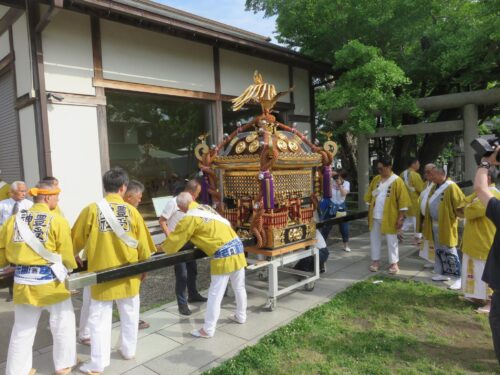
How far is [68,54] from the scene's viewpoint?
5.86 metres

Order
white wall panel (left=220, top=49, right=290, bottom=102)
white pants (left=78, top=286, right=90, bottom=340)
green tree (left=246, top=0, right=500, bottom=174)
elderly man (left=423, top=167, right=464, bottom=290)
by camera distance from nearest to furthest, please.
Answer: white pants (left=78, top=286, right=90, bottom=340) → elderly man (left=423, top=167, right=464, bottom=290) → green tree (left=246, top=0, right=500, bottom=174) → white wall panel (left=220, top=49, right=290, bottom=102)

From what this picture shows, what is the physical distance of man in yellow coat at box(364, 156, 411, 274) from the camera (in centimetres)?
568

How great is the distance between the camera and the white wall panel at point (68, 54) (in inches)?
224

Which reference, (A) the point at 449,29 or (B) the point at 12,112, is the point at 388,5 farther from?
(B) the point at 12,112

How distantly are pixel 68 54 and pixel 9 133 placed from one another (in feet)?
6.96

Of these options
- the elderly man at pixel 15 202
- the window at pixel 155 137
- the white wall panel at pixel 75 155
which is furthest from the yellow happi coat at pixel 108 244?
the window at pixel 155 137

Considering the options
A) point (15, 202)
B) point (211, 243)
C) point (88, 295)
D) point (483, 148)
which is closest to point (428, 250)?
point (483, 148)

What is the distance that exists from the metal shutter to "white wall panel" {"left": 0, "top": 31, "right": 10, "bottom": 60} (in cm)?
34

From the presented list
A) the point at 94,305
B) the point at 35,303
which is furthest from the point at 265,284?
the point at 35,303

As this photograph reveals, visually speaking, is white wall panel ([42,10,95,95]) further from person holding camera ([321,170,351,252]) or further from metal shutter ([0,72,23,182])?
person holding camera ([321,170,351,252])

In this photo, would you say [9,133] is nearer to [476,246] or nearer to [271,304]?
[271,304]

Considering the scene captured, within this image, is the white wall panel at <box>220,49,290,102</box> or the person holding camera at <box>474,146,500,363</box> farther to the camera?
the white wall panel at <box>220,49,290,102</box>

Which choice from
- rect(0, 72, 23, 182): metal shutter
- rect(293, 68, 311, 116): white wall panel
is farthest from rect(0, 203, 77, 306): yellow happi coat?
rect(293, 68, 311, 116): white wall panel

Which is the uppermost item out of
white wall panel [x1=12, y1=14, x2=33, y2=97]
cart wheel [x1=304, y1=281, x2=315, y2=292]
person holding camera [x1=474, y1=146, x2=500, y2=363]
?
white wall panel [x1=12, y1=14, x2=33, y2=97]
